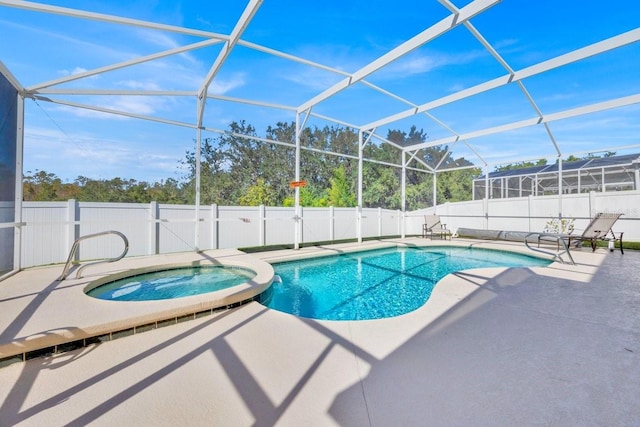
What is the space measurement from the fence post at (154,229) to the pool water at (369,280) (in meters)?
3.00

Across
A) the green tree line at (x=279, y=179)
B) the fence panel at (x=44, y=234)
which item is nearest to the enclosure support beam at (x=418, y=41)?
the green tree line at (x=279, y=179)

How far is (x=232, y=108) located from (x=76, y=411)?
13491 millimetres

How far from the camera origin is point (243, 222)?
26.6ft

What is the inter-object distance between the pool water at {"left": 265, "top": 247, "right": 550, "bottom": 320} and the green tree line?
3.90 m

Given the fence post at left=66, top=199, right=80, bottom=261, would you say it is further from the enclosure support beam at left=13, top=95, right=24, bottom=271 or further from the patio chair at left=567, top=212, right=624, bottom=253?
the patio chair at left=567, top=212, right=624, bottom=253

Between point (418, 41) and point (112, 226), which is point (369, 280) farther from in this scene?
point (112, 226)

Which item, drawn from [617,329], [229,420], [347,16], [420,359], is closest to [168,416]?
[229,420]

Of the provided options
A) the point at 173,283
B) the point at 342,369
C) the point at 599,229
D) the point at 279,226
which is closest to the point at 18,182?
the point at 173,283

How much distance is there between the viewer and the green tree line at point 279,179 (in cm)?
919

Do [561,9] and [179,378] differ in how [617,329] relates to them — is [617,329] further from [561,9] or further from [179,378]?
[561,9]

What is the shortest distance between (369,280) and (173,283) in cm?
383

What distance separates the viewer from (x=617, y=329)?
2.64m

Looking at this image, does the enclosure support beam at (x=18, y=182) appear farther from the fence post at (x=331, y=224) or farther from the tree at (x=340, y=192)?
the tree at (x=340, y=192)

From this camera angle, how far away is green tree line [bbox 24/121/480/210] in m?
9.19
